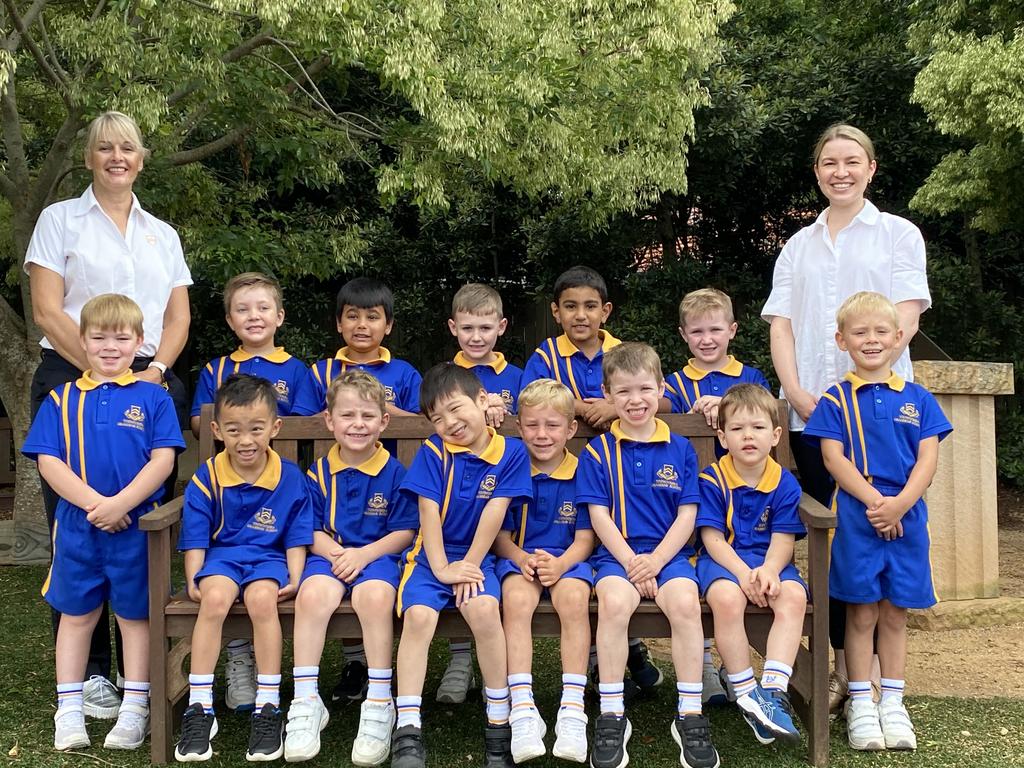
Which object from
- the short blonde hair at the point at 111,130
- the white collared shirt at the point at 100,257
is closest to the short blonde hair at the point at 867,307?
the white collared shirt at the point at 100,257

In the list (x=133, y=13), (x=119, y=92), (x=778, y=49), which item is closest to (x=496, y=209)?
(x=778, y=49)

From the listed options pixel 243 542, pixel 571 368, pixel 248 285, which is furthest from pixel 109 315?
pixel 571 368

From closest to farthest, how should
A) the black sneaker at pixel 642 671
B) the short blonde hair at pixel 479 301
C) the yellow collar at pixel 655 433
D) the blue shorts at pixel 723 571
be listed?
1. the blue shorts at pixel 723 571
2. the yellow collar at pixel 655 433
3. the black sneaker at pixel 642 671
4. the short blonde hair at pixel 479 301

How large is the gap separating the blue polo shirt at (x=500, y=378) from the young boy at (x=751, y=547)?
3.19ft

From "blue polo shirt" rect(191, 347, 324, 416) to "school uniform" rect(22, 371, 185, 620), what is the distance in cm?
60

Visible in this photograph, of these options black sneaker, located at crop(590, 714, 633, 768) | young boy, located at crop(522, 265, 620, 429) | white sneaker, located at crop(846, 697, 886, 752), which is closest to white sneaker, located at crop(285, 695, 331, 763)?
black sneaker, located at crop(590, 714, 633, 768)

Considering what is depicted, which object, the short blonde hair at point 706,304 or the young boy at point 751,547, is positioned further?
the short blonde hair at point 706,304

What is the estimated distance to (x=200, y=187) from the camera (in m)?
6.74

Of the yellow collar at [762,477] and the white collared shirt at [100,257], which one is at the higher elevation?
the white collared shirt at [100,257]

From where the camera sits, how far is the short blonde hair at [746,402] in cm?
352

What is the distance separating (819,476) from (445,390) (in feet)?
4.77

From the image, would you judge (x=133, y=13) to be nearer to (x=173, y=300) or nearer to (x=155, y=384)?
(x=173, y=300)

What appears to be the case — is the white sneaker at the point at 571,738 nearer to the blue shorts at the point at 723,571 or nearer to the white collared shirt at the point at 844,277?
the blue shorts at the point at 723,571

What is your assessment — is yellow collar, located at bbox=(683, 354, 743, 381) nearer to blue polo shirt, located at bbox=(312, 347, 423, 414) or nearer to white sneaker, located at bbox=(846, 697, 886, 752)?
blue polo shirt, located at bbox=(312, 347, 423, 414)
